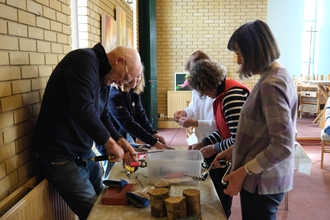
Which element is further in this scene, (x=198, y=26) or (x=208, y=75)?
(x=198, y=26)

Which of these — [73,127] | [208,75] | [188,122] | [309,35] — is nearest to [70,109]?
[73,127]

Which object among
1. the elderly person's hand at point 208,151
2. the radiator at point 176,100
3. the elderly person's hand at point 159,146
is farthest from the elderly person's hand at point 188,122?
the radiator at point 176,100

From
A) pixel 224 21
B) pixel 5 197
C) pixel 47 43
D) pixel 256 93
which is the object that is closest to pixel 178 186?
pixel 256 93

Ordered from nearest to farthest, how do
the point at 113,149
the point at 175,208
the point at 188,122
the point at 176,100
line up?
the point at 175,208, the point at 113,149, the point at 188,122, the point at 176,100

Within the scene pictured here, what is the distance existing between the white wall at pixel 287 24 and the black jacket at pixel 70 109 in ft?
21.0

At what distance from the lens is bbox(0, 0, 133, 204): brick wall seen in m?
1.30

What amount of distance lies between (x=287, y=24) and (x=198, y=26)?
2127 mm

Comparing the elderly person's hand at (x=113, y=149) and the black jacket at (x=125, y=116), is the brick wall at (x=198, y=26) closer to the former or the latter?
the black jacket at (x=125, y=116)

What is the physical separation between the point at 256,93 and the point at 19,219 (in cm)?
109

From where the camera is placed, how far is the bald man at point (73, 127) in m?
1.33

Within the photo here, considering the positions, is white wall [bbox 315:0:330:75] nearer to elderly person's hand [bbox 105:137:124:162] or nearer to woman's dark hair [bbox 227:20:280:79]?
woman's dark hair [bbox 227:20:280:79]

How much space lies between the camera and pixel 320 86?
6625mm

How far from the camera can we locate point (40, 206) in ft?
4.76

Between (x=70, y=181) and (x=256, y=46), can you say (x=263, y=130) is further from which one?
(x=70, y=181)
